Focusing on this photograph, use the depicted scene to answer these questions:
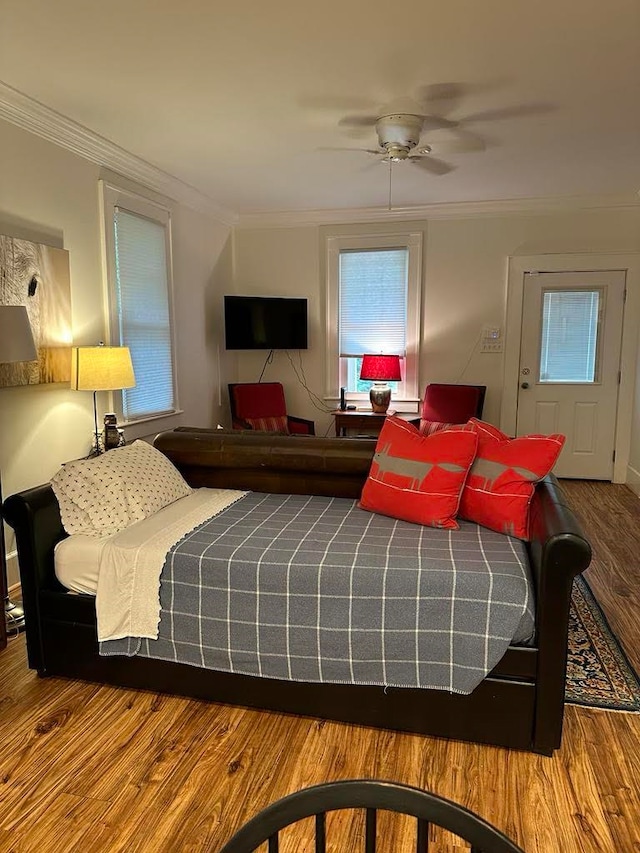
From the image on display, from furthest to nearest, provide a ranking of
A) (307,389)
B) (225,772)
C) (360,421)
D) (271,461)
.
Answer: (307,389) → (360,421) → (271,461) → (225,772)

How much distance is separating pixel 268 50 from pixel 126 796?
2780 millimetres

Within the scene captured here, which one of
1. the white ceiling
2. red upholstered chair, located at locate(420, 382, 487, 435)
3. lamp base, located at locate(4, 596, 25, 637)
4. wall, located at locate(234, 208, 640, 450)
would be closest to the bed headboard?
lamp base, located at locate(4, 596, 25, 637)

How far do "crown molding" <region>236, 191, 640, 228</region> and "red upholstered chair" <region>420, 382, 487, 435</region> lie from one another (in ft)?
5.11

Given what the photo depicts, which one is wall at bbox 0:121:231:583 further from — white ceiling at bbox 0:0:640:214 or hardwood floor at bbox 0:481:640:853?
hardwood floor at bbox 0:481:640:853

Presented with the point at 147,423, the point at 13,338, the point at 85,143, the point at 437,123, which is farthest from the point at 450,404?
the point at 13,338

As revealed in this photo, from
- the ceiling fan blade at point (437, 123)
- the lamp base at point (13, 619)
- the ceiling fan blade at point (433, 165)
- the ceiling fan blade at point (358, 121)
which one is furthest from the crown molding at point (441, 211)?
the lamp base at point (13, 619)

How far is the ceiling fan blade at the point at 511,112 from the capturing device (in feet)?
9.84

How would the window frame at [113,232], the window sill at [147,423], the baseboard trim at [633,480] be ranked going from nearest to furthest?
the window frame at [113,232] → the window sill at [147,423] → the baseboard trim at [633,480]

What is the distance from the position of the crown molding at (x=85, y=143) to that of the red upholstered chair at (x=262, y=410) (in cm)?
163

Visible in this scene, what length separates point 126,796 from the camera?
170cm

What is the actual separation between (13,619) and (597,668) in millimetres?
2578

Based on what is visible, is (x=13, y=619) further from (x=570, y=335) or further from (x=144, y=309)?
(x=570, y=335)

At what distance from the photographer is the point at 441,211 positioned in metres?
5.19

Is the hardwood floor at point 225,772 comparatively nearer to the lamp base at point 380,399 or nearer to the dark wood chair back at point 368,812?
the dark wood chair back at point 368,812
